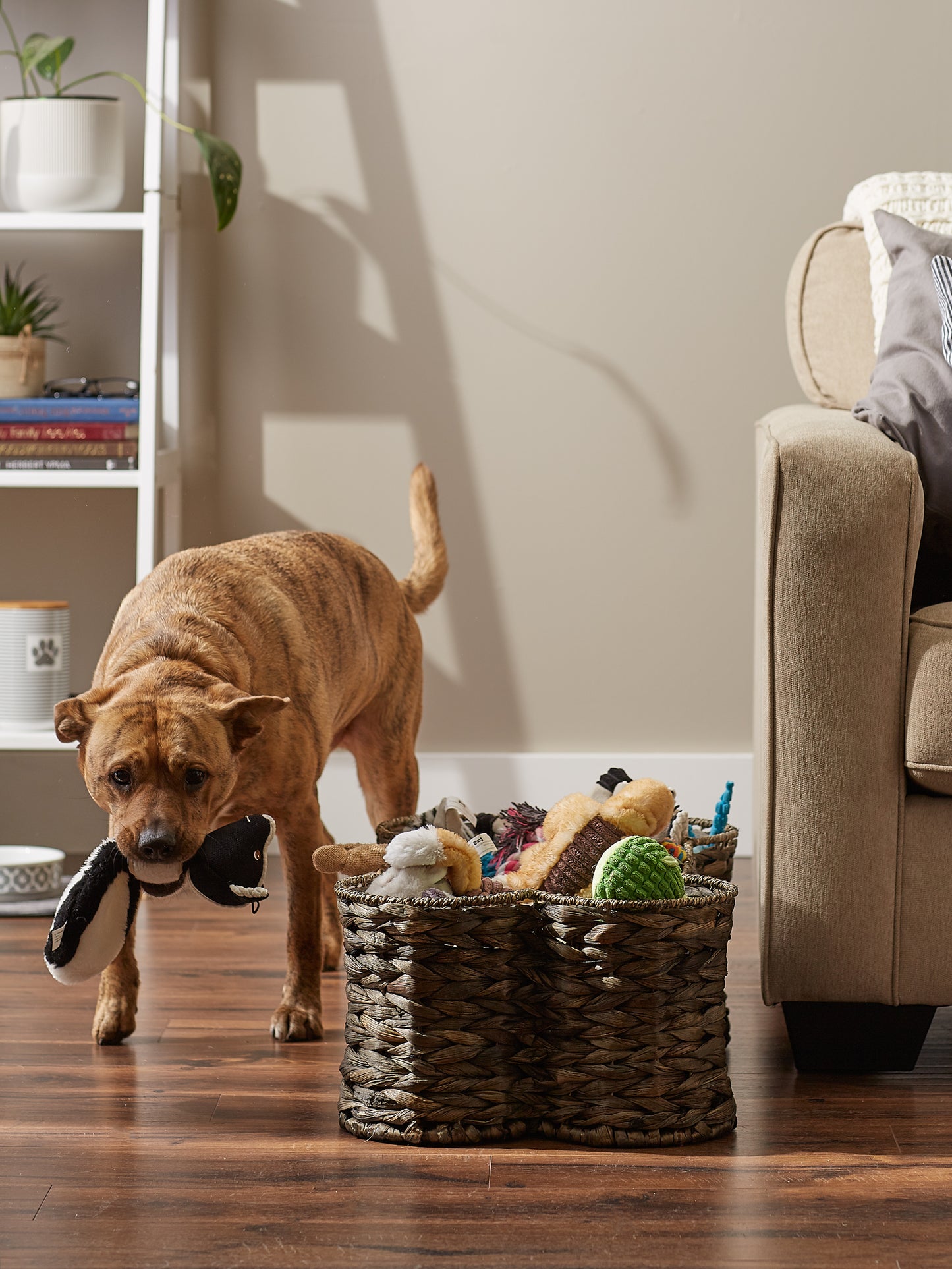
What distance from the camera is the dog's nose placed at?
1.41 m

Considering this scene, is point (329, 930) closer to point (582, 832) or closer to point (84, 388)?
point (582, 832)

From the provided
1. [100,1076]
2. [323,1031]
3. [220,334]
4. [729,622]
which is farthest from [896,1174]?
[220,334]

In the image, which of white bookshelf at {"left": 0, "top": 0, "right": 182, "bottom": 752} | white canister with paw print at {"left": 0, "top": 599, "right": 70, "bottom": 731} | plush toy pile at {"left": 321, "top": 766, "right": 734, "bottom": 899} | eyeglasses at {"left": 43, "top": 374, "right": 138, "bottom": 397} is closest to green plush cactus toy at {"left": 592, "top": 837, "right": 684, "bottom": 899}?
plush toy pile at {"left": 321, "top": 766, "right": 734, "bottom": 899}

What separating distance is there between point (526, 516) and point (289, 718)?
3.69 feet

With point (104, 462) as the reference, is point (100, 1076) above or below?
below

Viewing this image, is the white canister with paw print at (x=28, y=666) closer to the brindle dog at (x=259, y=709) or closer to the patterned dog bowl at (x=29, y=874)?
the patterned dog bowl at (x=29, y=874)

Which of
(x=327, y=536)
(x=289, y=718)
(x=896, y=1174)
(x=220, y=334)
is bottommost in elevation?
(x=896, y=1174)

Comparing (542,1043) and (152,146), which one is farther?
(152,146)

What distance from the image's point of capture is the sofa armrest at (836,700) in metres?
1.41

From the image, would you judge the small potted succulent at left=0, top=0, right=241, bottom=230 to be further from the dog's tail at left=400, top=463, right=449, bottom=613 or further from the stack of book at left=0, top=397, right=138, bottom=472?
the dog's tail at left=400, top=463, right=449, bottom=613

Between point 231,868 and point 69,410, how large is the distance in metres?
1.19

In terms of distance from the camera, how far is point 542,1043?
53.2 inches

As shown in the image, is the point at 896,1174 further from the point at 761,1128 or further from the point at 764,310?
the point at 764,310

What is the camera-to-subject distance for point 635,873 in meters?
1.33
